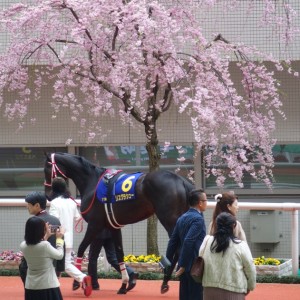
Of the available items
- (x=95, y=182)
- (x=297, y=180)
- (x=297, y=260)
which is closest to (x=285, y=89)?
(x=297, y=180)

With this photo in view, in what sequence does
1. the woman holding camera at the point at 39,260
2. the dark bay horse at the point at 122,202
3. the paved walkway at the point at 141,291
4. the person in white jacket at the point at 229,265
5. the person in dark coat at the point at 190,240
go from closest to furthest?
1. the person in white jacket at the point at 229,265
2. the woman holding camera at the point at 39,260
3. the person in dark coat at the point at 190,240
4. the dark bay horse at the point at 122,202
5. the paved walkway at the point at 141,291

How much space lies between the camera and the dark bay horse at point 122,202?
1298 centimetres

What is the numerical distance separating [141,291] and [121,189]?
154 centimetres

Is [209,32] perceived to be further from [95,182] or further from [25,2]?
[95,182]

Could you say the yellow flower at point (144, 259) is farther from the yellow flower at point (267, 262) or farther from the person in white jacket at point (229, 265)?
the person in white jacket at point (229, 265)

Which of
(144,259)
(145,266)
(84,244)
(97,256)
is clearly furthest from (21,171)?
(84,244)

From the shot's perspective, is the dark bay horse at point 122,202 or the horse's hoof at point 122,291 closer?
the dark bay horse at point 122,202

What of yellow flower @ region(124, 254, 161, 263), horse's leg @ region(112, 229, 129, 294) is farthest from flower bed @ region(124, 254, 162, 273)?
horse's leg @ region(112, 229, 129, 294)

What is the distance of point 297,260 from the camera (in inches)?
582

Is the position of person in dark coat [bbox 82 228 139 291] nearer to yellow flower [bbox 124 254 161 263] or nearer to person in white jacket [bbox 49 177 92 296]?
person in white jacket [bbox 49 177 92 296]

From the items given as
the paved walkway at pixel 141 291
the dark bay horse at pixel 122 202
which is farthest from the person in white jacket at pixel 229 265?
the paved walkway at pixel 141 291

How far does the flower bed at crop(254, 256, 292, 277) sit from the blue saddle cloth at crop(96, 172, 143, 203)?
2.76 m

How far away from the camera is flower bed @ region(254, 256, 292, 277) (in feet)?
49.1

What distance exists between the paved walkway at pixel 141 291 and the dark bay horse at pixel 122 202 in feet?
1.05
